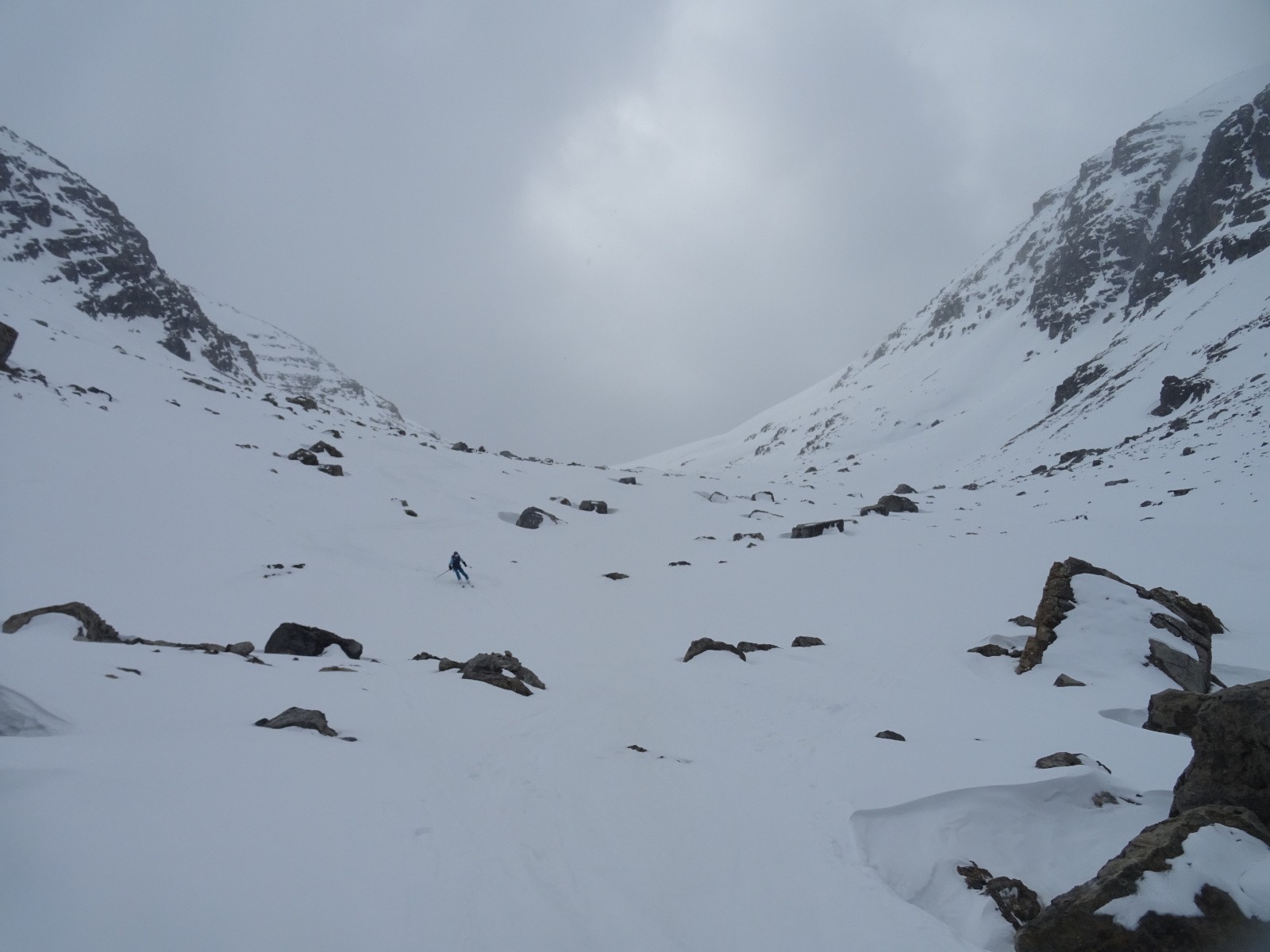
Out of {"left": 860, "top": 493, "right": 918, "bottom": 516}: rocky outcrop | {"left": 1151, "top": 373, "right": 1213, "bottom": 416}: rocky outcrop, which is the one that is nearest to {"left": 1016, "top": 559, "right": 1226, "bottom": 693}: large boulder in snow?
{"left": 860, "top": 493, "right": 918, "bottom": 516}: rocky outcrop

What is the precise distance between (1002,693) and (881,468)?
2286 inches

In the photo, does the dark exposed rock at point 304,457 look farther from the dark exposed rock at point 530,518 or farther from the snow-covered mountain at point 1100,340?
the snow-covered mountain at point 1100,340

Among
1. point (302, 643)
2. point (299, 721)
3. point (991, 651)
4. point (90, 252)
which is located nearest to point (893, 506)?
point (991, 651)

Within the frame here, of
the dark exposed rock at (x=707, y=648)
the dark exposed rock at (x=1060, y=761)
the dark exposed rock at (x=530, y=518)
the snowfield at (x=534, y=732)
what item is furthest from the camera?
the dark exposed rock at (x=530, y=518)

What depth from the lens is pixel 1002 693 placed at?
9023 mm

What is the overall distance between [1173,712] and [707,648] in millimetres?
7147

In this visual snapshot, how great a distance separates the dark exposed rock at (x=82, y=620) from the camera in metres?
7.48

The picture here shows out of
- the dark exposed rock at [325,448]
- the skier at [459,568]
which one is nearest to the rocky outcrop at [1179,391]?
the skier at [459,568]

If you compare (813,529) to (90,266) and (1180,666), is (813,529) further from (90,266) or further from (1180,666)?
(90,266)

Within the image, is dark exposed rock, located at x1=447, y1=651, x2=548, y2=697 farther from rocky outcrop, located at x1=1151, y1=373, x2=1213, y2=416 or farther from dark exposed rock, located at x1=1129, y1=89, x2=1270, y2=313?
dark exposed rock, located at x1=1129, y1=89, x2=1270, y2=313

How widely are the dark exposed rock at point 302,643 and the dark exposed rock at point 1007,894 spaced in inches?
388

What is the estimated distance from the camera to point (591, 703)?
898 centimetres

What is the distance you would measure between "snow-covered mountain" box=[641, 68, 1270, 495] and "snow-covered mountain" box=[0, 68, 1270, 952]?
20.0 feet

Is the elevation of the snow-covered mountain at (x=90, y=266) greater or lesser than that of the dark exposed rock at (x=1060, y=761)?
greater
